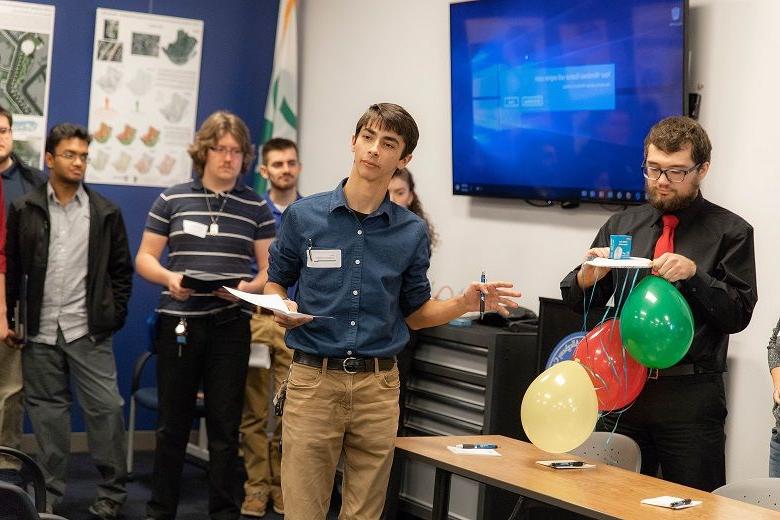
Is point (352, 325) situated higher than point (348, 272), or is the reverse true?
point (348, 272)

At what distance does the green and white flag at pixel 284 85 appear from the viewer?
22.5ft

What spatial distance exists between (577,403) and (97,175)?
13.8 ft

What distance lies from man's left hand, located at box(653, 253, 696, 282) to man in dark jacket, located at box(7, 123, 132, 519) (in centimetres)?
282

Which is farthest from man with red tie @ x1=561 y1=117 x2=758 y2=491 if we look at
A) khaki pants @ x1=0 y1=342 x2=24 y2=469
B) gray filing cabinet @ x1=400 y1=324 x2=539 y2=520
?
khaki pants @ x1=0 y1=342 x2=24 y2=469

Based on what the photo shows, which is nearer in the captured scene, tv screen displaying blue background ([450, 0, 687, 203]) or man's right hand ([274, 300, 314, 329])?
man's right hand ([274, 300, 314, 329])

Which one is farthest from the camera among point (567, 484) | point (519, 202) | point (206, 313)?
point (519, 202)

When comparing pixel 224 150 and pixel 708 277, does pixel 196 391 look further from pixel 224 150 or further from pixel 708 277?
pixel 708 277

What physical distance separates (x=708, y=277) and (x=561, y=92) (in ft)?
5.99

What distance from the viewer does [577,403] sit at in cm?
317

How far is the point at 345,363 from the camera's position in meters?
3.23

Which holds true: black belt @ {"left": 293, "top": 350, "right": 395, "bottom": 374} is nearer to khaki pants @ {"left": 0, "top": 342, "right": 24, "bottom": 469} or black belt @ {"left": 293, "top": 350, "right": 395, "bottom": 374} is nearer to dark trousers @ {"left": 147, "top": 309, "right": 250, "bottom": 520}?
dark trousers @ {"left": 147, "top": 309, "right": 250, "bottom": 520}

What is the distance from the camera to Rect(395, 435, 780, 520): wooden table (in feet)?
9.21

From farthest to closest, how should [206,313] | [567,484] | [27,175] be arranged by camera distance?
[27,175]
[206,313]
[567,484]

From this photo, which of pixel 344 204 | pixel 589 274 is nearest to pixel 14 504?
pixel 344 204
